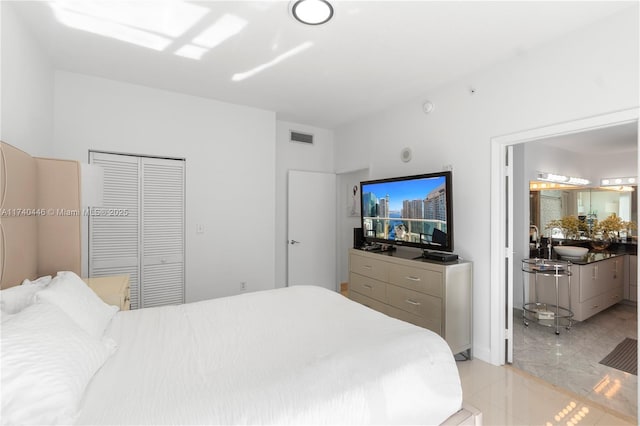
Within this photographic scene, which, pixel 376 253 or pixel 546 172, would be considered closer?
pixel 376 253

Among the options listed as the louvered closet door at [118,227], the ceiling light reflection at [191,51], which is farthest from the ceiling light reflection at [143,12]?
the louvered closet door at [118,227]

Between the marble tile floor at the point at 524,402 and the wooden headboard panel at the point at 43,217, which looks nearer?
the wooden headboard panel at the point at 43,217

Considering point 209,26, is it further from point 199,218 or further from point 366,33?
point 199,218

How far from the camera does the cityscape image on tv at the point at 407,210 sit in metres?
2.90

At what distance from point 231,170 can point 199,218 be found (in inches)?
28.1

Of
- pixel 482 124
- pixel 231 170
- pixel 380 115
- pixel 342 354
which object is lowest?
pixel 342 354

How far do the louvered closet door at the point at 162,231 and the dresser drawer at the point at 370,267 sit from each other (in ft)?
6.70

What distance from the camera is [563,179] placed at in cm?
477

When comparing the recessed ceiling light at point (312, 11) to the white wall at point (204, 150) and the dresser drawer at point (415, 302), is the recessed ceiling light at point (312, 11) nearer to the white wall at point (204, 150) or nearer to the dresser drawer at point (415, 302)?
Result: the white wall at point (204, 150)

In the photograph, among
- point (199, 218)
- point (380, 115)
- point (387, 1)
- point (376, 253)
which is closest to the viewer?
point (387, 1)

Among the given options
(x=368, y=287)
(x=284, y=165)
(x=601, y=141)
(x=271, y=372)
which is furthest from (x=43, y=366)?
(x=601, y=141)

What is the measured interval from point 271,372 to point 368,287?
2.39m

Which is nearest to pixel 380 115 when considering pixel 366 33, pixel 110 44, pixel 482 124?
pixel 482 124

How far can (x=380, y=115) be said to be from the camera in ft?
13.4
